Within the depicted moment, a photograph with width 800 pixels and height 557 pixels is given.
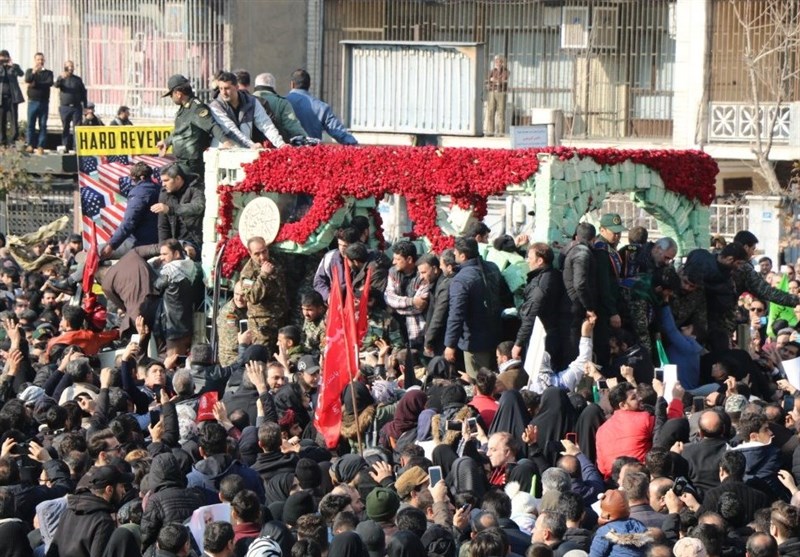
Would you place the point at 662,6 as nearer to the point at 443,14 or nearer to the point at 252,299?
the point at 443,14

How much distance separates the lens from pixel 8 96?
29422 mm

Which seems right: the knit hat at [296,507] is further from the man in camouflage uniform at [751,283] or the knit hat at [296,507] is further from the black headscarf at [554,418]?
the man in camouflage uniform at [751,283]

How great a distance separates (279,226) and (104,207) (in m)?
2.93

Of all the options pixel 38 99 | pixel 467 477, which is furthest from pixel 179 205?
pixel 38 99

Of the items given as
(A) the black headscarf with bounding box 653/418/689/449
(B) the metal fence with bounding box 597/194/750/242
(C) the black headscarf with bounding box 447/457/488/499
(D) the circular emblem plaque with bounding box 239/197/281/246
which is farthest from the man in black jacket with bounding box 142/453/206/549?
(B) the metal fence with bounding box 597/194/750/242

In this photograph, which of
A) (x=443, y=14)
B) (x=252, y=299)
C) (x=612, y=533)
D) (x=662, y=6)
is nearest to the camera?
(x=612, y=533)

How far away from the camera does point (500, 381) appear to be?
48.0 feet

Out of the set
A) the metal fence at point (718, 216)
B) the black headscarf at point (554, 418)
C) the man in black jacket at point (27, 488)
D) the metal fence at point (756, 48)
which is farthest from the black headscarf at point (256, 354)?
the metal fence at point (756, 48)

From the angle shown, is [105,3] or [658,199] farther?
[105,3]

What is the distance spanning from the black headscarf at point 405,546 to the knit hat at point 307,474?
154cm

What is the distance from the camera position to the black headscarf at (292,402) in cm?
1393

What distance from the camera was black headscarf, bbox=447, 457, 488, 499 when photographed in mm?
11664

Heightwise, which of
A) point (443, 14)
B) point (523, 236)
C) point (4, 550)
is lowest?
point (4, 550)

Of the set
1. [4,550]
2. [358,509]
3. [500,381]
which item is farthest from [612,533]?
[500,381]
